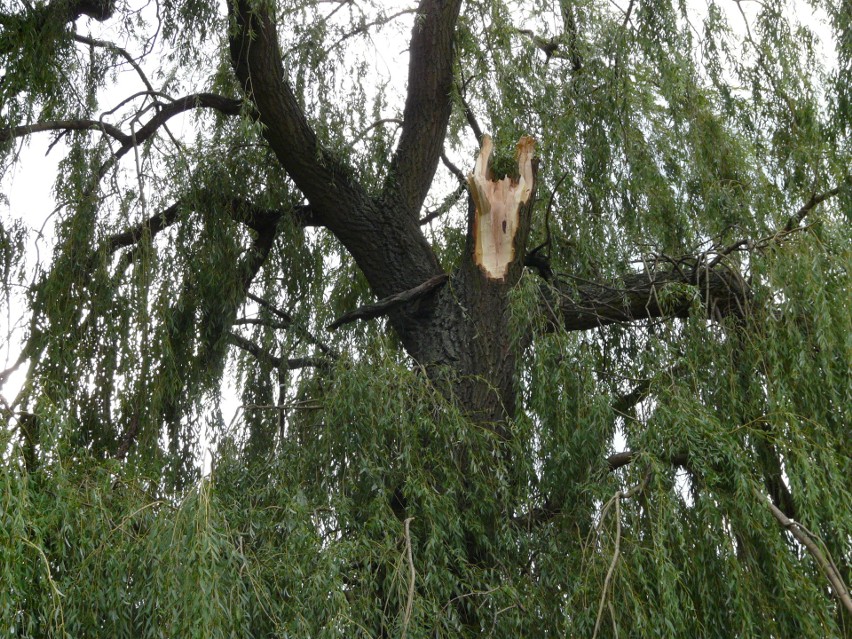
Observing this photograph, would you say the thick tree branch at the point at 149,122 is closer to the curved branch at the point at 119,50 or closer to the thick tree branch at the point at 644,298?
the curved branch at the point at 119,50

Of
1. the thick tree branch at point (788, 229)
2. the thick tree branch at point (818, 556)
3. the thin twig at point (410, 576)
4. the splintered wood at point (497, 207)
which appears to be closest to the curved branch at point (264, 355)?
the splintered wood at point (497, 207)

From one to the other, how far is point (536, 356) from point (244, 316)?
1722 millimetres

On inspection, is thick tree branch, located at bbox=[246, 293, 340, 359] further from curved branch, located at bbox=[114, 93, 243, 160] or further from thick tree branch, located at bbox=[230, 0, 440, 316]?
curved branch, located at bbox=[114, 93, 243, 160]

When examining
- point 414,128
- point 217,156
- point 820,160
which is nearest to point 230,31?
point 217,156

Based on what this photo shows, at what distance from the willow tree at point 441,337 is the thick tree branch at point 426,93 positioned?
0.05 ft

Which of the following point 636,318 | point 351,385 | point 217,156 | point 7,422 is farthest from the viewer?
point 217,156

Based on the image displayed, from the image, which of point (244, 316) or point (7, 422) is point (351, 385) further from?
point (244, 316)

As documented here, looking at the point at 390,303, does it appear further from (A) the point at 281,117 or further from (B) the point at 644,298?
(B) the point at 644,298

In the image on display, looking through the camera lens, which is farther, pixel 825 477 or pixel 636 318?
pixel 636 318

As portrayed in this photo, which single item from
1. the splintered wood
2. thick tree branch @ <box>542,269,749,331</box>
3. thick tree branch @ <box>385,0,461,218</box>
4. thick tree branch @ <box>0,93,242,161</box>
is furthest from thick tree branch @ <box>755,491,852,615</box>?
thick tree branch @ <box>0,93,242,161</box>

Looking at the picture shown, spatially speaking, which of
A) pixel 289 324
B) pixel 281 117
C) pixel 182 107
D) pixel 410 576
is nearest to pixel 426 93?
pixel 281 117

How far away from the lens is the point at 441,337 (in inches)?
181

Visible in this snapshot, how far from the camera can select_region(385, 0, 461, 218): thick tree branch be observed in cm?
514

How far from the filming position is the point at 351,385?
3592 mm
